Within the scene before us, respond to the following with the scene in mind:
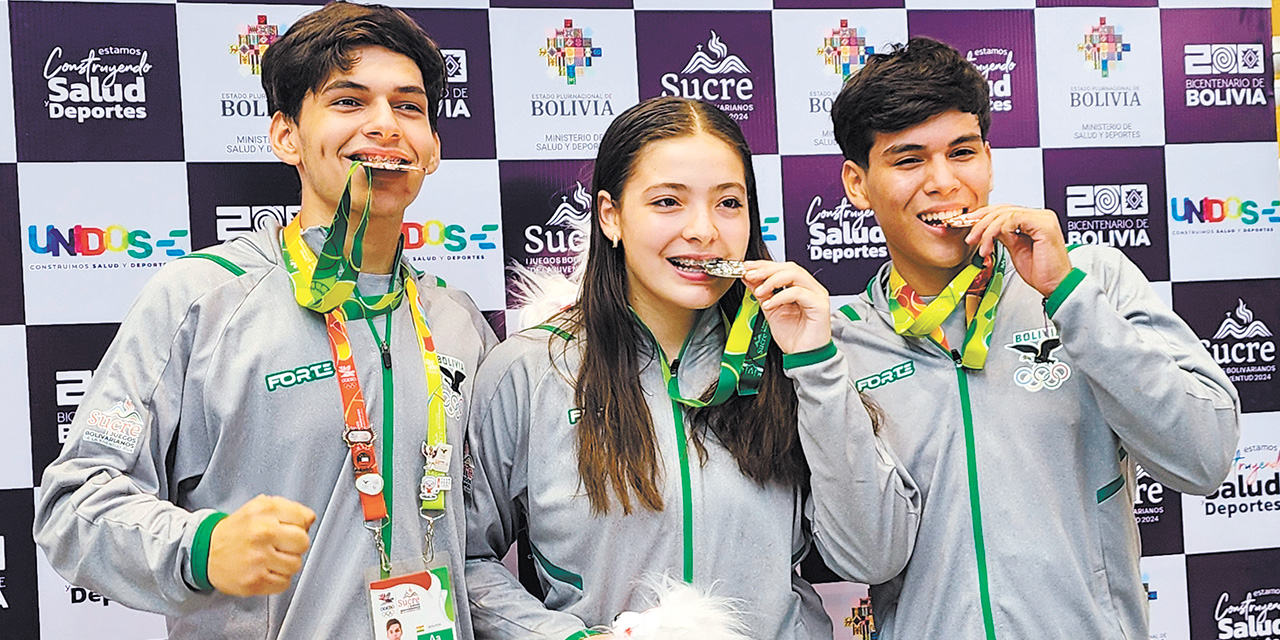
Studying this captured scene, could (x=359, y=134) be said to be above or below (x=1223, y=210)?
above

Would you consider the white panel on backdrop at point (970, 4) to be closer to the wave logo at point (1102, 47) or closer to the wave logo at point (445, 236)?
the wave logo at point (1102, 47)

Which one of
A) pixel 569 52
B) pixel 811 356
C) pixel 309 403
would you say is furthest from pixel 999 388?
pixel 569 52

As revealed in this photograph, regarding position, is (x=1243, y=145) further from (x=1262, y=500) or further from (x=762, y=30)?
(x=762, y=30)

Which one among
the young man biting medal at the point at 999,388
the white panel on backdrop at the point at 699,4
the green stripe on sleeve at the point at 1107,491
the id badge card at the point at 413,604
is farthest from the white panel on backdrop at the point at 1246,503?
the id badge card at the point at 413,604

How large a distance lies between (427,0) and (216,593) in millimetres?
1683

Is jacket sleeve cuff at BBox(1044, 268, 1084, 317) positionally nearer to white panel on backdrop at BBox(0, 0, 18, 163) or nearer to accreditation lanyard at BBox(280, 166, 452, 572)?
accreditation lanyard at BBox(280, 166, 452, 572)

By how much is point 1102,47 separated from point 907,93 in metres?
1.26

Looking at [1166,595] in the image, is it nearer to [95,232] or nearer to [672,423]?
[672,423]

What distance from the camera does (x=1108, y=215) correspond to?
322cm

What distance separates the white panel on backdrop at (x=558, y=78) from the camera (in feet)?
9.78

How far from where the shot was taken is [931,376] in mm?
2295

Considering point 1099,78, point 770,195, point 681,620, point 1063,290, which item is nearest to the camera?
point 681,620

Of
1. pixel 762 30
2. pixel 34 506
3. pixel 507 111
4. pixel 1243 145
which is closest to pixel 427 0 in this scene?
pixel 507 111

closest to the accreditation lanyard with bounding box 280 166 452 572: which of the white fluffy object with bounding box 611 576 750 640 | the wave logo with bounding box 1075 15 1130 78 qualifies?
the white fluffy object with bounding box 611 576 750 640
